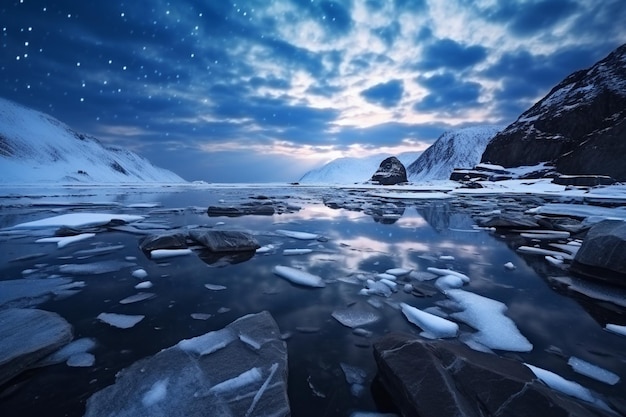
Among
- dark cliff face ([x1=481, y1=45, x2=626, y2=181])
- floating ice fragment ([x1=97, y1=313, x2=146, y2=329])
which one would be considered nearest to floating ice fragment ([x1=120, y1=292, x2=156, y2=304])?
floating ice fragment ([x1=97, y1=313, x2=146, y2=329])

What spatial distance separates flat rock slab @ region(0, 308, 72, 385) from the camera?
2.16 metres

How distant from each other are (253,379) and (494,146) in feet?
340

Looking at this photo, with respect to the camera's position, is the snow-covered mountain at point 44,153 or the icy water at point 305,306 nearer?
the icy water at point 305,306

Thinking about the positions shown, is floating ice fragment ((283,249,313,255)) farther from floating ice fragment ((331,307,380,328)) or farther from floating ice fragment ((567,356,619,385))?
floating ice fragment ((567,356,619,385))

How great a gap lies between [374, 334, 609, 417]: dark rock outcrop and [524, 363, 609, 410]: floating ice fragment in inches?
7.7

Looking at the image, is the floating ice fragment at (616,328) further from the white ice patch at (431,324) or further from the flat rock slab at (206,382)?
the flat rock slab at (206,382)

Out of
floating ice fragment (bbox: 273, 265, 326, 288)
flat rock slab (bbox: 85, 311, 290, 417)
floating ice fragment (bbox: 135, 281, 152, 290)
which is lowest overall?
floating ice fragment (bbox: 273, 265, 326, 288)

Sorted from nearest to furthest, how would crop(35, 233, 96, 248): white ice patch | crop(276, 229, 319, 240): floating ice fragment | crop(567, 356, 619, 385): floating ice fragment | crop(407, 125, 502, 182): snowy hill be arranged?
crop(567, 356, 619, 385): floating ice fragment
crop(35, 233, 96, 248): white ice patch
crop(276, 229, 319, 240): floating ice fragment
crop(407, 125, 502, 182): snowy hill

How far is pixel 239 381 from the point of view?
2.00 m

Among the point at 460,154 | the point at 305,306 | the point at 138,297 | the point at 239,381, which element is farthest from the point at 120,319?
the point at 460,154

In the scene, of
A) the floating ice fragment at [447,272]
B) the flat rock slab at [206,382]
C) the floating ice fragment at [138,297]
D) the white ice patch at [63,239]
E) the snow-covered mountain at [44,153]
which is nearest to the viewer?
the flat rock slab at [206,382]

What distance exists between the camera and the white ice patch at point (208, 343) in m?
2.36

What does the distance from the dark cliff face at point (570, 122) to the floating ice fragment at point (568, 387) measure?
7158cm

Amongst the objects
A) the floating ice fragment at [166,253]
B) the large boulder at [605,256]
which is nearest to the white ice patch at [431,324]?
the large boulder at [605,256]
